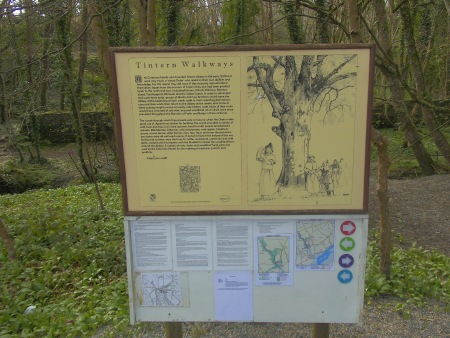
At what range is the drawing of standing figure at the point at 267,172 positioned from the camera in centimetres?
242

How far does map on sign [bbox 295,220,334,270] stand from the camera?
Answer: 2482 mm

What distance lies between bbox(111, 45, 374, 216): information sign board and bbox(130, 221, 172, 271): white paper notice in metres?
0.10

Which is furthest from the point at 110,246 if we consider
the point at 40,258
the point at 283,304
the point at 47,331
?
the point at 283,304

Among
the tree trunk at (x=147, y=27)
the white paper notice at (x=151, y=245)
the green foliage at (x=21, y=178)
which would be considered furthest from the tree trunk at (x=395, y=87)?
the green foliage at (x=21, y=178)

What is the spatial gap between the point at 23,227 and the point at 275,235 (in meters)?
5.08

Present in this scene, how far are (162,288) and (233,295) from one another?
17.5 inches

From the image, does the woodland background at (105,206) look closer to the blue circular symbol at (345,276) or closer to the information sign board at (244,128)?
the blue circular symbol at (345,276)

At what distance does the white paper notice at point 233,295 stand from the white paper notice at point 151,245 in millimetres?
338

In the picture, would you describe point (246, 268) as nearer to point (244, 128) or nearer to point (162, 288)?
point (162, 288)

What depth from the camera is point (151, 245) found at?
99.9 inches

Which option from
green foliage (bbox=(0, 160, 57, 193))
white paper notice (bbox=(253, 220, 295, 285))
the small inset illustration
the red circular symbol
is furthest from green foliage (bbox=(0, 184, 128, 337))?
green foliage (bbox=(0, 160, 57, 193))

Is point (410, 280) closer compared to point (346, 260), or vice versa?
point (346, 260)

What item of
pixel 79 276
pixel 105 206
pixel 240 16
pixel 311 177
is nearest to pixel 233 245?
pixel 311 177

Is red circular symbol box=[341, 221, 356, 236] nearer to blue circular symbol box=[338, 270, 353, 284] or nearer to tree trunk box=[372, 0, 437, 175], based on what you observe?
blue circular symbol box=[338, 270, 353, 284]
